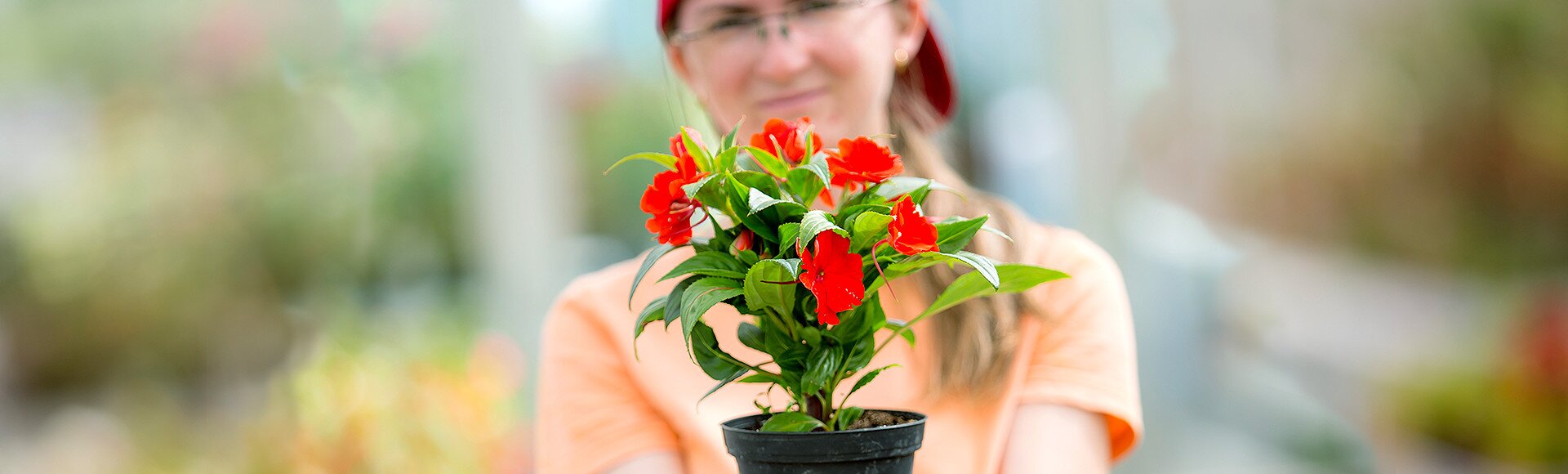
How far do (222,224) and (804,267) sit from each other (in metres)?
2.42

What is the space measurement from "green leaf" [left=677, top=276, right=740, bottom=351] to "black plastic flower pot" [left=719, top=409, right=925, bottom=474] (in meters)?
0.08

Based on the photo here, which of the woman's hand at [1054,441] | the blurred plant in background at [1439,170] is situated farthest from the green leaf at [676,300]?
the blurred plant in background at [1439,170]

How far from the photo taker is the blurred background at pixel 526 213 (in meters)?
2.68

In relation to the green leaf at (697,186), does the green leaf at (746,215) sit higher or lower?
lower

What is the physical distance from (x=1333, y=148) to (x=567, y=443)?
7.32ft

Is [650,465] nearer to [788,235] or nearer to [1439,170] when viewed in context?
[788,235]

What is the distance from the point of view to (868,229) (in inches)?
26.8

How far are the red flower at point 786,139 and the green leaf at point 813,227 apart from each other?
8 centimetres

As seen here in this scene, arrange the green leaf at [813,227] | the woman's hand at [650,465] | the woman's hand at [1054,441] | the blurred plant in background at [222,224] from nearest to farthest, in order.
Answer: the green leaf at [813,227]
the woman's hand at [1054,441]
the woman's hand at [650,465]
the blurred plant in background at [222,224]

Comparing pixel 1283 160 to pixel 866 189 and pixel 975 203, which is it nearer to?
pixel 975 203

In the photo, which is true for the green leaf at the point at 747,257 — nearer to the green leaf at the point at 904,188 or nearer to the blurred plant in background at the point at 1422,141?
the green leaf at the point at 904,188

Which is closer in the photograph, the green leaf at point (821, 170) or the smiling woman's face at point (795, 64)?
the green leaf at point (821, 170)

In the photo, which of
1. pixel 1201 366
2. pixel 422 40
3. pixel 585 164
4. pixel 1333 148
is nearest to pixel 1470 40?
pixel 1333 148

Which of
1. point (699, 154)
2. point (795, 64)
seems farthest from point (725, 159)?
point (795, 64)
